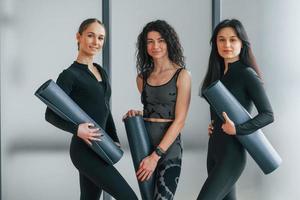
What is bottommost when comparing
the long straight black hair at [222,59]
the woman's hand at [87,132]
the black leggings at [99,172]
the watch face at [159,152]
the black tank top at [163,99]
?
the black leggings at [99,172]

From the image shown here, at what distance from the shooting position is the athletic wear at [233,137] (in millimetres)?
2133

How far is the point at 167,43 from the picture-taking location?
7.37 feet

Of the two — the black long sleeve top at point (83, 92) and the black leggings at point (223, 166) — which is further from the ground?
the black long sleeve top at point (83, 92)

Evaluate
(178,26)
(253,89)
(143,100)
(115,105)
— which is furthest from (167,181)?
(178,26)

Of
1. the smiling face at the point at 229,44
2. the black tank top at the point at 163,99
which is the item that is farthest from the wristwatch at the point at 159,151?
the smiling face at the point at 229,44

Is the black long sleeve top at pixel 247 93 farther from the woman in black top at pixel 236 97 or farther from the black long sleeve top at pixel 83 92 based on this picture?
the black long sleeve top at pixel 83 92

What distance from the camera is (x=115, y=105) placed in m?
3.57

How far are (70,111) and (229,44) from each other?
76cm

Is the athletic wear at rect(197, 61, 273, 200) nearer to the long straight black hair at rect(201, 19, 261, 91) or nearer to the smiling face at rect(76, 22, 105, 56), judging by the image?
the long straight black hair at rect(201, 19, 261, 91)

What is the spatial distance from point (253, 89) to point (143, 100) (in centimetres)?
49

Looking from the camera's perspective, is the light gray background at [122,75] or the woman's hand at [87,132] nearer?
the woman's hand at [87,132]

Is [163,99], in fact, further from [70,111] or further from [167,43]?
[70,111]

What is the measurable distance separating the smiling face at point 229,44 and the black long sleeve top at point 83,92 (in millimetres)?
568

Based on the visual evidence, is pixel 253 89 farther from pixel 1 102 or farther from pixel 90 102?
pixel 1 102
